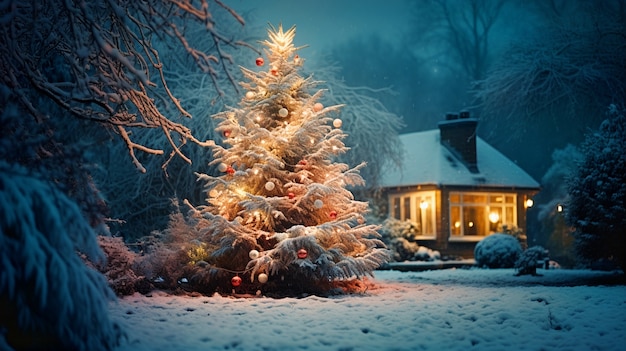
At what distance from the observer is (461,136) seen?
989 inches

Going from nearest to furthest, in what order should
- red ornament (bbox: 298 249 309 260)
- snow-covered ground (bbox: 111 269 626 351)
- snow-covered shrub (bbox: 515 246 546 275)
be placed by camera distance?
snow-covered ground (bbox: 111 269 626 351), red ornament (bbox: 298 249 309 260), snow-covered shrub (bbox: 515 246 546 275)

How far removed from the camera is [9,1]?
17.4ft

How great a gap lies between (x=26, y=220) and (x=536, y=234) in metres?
35.2

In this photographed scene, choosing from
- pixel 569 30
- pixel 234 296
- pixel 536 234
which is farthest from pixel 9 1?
pixel 536 234

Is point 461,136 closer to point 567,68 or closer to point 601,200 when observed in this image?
point 567,68

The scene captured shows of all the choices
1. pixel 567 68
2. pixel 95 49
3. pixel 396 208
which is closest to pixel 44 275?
pixel 95 49

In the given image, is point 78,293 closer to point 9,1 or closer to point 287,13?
point 9,1

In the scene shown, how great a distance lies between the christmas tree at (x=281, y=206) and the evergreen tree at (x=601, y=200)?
18.9ft

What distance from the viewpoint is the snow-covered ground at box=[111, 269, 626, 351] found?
5707 mm

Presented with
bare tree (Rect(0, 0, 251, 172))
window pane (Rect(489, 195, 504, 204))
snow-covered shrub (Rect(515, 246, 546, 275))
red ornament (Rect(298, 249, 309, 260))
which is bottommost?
snow-covered shrub (Rect(515, 246, 546, 275))

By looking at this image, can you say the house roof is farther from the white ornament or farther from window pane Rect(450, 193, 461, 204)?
the white ornament

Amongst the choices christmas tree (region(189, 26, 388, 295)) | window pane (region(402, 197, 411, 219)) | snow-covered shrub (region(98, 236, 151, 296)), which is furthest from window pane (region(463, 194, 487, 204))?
snow-covered shrub (region(98, 236, 151, 296))

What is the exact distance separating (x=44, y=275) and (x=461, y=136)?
22.9m

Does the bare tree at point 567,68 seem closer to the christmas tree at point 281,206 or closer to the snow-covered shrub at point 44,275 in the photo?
the christmas tree at point 281,206
